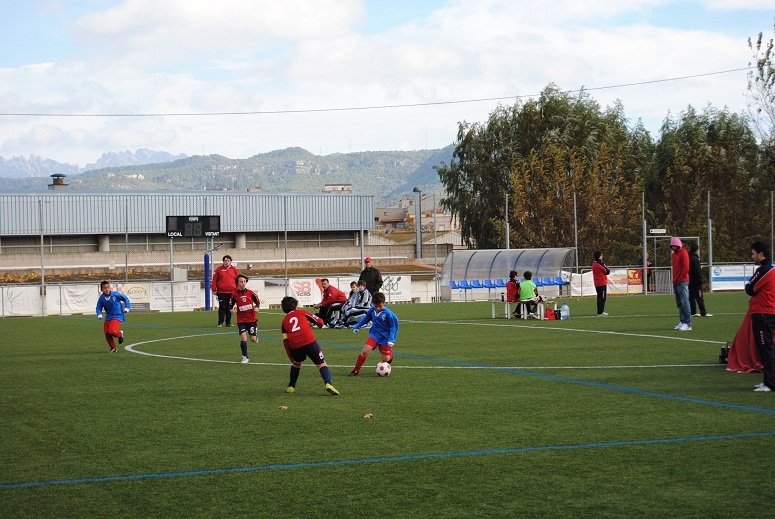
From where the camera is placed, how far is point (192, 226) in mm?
46750

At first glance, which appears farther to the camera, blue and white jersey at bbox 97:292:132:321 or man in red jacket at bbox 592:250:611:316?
man in red jacket at bbox 592:250:611:316

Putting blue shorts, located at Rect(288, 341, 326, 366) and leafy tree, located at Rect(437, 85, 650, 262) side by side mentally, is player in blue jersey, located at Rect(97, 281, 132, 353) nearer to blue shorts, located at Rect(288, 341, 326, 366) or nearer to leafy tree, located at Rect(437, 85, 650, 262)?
blue shorts, located at Rect(288, 341, 326, 366)

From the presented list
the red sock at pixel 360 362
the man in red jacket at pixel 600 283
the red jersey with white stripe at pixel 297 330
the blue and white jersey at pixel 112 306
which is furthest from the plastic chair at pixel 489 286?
the red jersey with white stripe at pixel 297 330

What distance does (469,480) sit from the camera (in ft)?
26.4

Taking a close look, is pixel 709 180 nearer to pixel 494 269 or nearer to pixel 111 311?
pixel 494 269

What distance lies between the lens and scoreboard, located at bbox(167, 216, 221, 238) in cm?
4641

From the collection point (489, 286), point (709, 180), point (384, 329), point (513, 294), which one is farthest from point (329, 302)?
point (709, 180)

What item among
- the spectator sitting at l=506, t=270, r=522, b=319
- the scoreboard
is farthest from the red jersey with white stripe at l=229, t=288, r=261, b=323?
the scoreboard

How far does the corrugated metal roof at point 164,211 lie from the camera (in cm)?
7219

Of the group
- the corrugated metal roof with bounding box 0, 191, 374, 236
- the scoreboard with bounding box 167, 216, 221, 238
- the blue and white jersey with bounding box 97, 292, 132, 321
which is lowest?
the blue and white jersey with bounding box 97, 292, 132, 321

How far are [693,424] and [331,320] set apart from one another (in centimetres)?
1959

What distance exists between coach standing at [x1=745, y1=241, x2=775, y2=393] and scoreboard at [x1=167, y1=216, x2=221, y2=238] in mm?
35508

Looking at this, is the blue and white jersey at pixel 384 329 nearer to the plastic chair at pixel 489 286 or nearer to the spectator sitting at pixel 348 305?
the spectator sitting at pixel 348 305

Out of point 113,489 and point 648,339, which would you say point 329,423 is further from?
point 648,339
